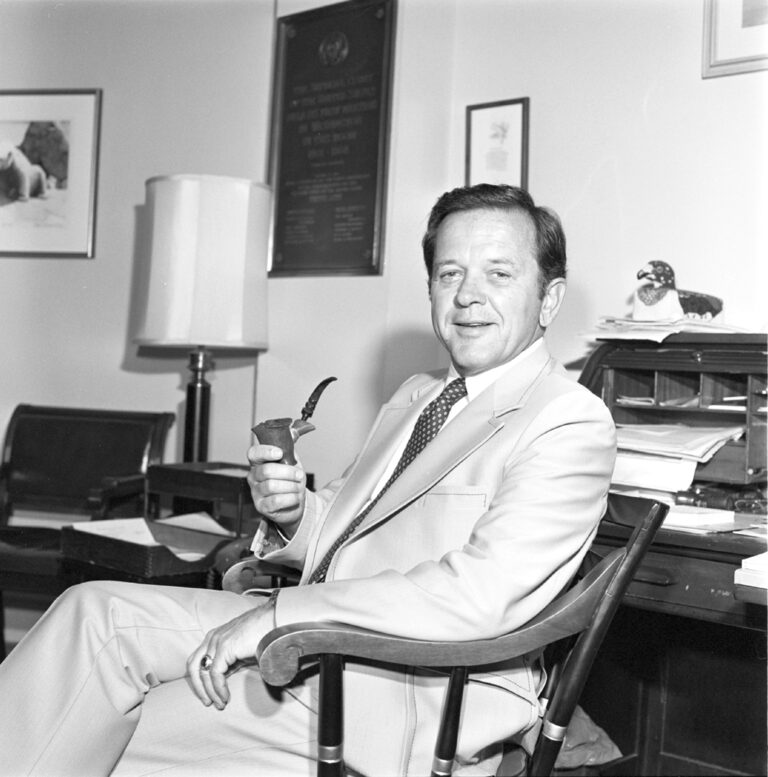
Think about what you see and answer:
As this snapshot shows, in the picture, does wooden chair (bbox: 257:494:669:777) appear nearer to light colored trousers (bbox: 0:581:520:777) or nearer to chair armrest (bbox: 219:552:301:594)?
light colored trousers (bbox: 0:581:520:777)

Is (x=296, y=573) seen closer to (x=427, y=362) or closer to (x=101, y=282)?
(x=427, y=362)

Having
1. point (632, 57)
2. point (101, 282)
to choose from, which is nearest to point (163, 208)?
point (101, 282)

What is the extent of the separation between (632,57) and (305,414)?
170 cm

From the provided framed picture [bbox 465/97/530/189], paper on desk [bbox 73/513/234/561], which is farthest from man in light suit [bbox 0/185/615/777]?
framed picture [bbox 465/97/530/189]

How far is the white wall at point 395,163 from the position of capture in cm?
266

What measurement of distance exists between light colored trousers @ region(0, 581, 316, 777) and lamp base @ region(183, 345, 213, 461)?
174cm

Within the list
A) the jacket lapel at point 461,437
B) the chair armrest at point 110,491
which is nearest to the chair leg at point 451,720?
the jacket lapel at point 461,437

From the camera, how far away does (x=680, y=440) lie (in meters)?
2.20

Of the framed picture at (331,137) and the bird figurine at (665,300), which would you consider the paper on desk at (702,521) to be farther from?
the framed picture at (331,137)

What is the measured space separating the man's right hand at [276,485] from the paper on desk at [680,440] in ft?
2.70

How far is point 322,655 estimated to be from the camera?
1314 mm

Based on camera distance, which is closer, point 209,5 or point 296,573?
point 296,573

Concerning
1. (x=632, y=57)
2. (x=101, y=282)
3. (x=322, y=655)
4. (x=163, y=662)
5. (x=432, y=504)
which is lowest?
(x=163, y=662)

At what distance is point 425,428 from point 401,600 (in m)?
0.51
